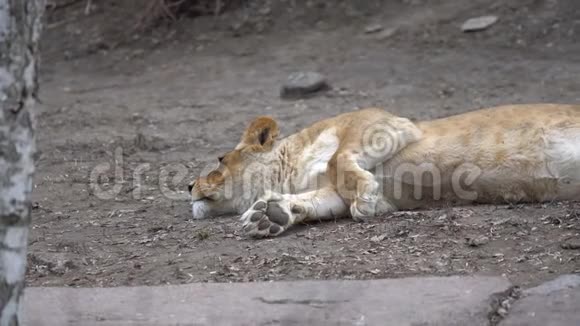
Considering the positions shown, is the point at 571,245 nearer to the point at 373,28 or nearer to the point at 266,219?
the point at 266,219

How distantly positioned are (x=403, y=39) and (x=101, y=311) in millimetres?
6175

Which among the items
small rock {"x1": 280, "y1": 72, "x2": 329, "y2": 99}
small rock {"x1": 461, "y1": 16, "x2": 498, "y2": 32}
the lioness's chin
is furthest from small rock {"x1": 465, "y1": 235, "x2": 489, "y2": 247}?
small rock {"x1": 461, "y1": 16, "x2": 498, "y2": 32}

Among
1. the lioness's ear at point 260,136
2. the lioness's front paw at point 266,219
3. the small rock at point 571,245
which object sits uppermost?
the lioness's ear at point 260,136

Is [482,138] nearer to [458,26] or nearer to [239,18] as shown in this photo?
[458,26]

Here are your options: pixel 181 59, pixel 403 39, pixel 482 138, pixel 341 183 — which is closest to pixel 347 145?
pixel 341 183

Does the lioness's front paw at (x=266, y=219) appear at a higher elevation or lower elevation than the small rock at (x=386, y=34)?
higher

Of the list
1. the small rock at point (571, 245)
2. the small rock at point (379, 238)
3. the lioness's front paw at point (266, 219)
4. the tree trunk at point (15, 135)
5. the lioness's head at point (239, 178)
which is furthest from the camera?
the lioness's head at point (239, 178)

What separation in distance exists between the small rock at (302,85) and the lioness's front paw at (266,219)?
3.68m

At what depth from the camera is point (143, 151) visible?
701cm

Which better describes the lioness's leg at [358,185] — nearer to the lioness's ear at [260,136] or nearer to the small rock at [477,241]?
the lioness's ear at [260,136]

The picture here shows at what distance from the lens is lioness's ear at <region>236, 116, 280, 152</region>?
17.1ft

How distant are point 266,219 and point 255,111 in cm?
351

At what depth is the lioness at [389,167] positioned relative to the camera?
474 cm

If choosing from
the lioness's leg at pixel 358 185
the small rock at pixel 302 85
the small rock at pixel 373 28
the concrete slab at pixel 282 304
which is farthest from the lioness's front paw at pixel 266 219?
the small rock at pixel 373 28
